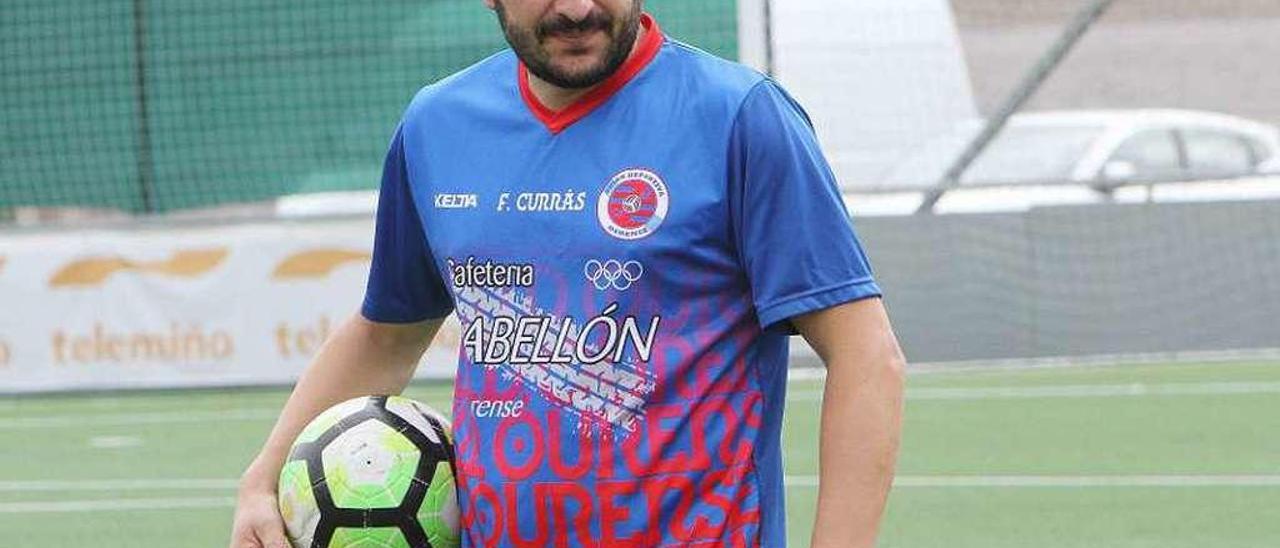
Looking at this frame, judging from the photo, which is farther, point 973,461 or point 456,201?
point 973,461

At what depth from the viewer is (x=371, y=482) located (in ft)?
12.8

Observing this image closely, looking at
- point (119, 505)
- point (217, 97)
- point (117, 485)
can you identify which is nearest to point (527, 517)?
point (119, 505)

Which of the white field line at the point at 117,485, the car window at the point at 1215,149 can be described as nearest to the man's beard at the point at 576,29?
the white field line at the point at 117,485

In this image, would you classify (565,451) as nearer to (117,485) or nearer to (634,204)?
(634,204)

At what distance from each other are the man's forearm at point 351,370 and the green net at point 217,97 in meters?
10.6

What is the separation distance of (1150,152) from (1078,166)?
1570 mm

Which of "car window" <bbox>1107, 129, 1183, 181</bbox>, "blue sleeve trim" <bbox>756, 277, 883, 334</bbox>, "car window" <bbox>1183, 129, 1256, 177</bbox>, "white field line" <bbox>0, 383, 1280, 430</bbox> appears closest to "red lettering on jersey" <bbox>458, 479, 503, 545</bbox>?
"blue sleeve trim" <bbox>756, 277, 883, 334</bbox>

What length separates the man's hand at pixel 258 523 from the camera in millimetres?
3801

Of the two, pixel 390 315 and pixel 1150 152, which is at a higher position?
pixel 390 315

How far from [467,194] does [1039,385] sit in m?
9.61

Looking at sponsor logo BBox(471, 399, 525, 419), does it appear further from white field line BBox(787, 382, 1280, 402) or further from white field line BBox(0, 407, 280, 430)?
white field line BBox(0, 407, 280, 430)

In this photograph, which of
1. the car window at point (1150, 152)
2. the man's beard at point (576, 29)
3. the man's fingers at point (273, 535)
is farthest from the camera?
the car window at point (1150, 152)

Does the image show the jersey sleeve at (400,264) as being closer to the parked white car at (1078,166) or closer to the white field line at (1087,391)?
the white field line at (1087,391)

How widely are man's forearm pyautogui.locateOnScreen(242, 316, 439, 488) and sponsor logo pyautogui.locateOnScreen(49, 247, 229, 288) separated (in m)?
10.1
